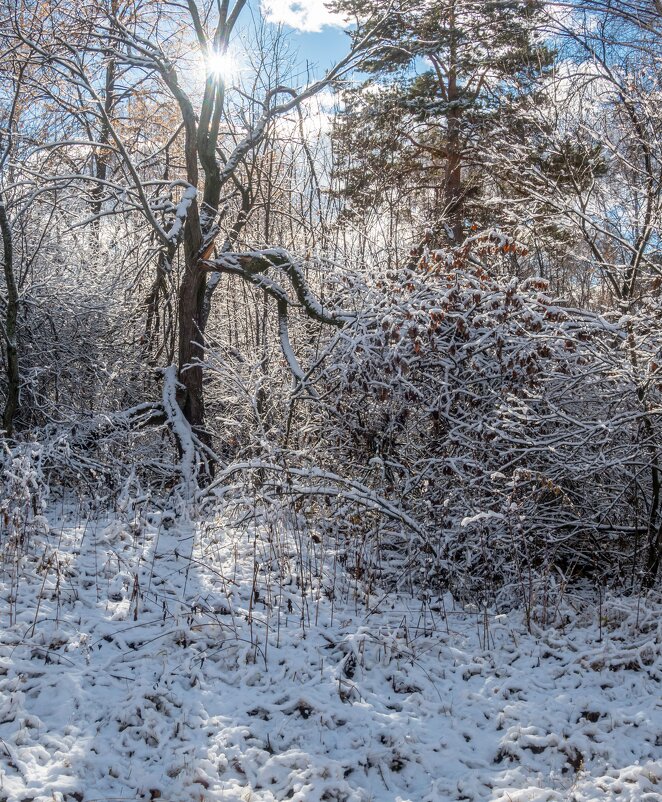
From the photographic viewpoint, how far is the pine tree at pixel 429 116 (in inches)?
494

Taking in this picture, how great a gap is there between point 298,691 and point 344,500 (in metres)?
2.36

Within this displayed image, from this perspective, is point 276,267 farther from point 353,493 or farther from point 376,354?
point 353,493

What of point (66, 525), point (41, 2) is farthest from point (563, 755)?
point (41, 2)

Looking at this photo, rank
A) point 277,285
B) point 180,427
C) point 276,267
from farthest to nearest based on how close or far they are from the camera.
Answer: point 277,285 → point 180,427 → point 276,267

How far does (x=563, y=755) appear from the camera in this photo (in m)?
3.21

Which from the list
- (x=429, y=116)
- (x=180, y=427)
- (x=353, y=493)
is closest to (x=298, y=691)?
(x=353, y=493)

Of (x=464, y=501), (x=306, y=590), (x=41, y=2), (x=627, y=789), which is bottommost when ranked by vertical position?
(x=627, y=789)

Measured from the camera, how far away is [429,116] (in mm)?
13664

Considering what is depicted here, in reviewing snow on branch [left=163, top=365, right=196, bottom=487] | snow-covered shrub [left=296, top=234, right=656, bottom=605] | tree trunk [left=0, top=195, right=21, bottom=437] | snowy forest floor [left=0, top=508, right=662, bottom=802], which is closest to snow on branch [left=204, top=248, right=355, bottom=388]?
snow-covered shrub [left=296, top=234, right=656, bottom=605]

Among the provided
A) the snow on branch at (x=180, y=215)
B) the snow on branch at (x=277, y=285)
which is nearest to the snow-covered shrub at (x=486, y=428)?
the snow on branch at (x=277, y=285)

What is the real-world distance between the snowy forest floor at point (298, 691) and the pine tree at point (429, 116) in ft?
29.5

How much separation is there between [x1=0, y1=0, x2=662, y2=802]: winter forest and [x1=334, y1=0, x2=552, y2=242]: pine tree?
321 centimetres

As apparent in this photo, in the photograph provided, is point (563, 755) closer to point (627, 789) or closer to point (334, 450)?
point (627, 789)

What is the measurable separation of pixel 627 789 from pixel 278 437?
17.7 feet
